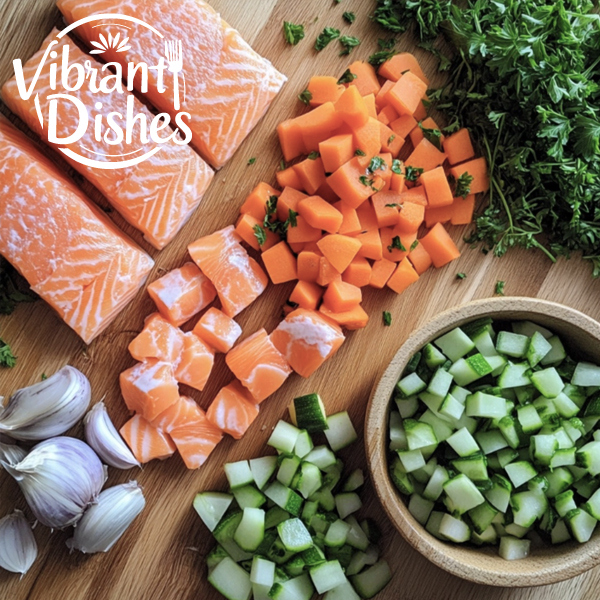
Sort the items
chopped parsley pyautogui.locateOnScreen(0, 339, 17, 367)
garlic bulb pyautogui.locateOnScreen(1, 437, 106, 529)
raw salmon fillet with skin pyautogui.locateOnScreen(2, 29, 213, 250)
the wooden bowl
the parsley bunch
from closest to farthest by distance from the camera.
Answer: the wooden bowl, the parsley bunch, garlic bulb pyautogui.locateOnScreen(1, 437, 106, 529), raw salmon fillet with skin pyautogui.locateOnScreen(2, 29, 213, 250), chopped parsley pyautogui.locateOnScreen(0, 339, 17, 367)

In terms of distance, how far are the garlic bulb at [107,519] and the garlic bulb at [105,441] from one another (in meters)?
0.14

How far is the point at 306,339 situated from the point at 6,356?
1.54 meters

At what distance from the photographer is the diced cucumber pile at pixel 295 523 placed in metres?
2.99

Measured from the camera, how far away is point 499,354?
9.76 ft

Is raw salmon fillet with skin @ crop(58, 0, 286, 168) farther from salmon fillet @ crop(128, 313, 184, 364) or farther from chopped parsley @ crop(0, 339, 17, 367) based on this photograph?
chopped parsley @ crop(0, 339, 17, 367)

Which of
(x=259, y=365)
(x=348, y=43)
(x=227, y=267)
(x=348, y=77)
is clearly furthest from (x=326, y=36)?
(x=259, y=365)

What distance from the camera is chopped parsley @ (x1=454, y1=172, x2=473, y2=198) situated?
3.09 meters

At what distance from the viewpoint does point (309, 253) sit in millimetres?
3076

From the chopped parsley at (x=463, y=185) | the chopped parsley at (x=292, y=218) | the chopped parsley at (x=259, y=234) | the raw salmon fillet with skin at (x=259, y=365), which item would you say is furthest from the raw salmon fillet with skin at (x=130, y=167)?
the chopped parsley at (x=463, y=185)

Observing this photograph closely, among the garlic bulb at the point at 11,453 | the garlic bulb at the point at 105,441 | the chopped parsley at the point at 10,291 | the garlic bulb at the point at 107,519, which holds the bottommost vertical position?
the garlic bulb at the point at 107,519

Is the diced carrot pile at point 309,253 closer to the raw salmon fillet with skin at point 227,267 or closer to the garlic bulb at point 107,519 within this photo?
the raw salmon fillet with skin at point 227,267

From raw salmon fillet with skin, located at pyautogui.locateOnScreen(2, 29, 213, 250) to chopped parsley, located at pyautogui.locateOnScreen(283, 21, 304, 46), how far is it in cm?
79

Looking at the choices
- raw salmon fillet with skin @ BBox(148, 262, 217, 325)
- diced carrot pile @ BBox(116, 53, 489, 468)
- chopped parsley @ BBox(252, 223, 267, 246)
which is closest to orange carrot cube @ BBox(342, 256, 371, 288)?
diced carrot pile @ BBox(116, 53, 489, 468)

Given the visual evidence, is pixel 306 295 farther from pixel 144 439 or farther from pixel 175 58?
pixel 175 58
